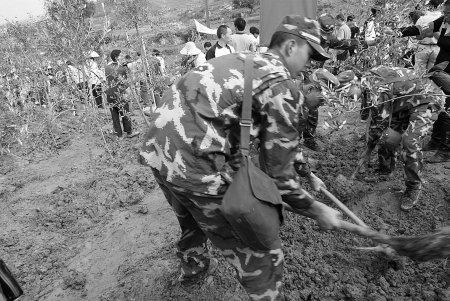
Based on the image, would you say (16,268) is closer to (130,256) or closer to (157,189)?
(130,256)

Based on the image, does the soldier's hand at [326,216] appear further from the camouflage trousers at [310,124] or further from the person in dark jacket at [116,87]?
the person in dark jacket at [116,87]

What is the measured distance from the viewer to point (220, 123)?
61.9 inches

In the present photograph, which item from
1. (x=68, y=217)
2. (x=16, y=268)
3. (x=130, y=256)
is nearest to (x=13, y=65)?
(x=68, y=217)

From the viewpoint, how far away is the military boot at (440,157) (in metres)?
3.99

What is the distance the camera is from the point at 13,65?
797cm

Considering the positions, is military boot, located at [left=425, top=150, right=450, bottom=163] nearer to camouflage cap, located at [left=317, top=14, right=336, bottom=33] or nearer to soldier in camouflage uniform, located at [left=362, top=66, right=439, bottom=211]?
soldier in camouflage uniform, located at [left=362, top=66, right=439, bottom=211]

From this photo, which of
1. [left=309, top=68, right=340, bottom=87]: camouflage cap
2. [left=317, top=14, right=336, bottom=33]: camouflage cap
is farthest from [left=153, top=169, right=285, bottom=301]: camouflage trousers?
[left=317, top=14, right=336, bottom=33]: camouflage cap

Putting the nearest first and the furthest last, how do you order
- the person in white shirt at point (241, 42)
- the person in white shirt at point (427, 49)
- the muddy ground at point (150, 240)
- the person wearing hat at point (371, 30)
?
the muddy ground at point (150, 240) < the person wearing hat at point (371, 30) < the person in white shirt at point (427, 49) < the person in white shirt at point (241, 42)

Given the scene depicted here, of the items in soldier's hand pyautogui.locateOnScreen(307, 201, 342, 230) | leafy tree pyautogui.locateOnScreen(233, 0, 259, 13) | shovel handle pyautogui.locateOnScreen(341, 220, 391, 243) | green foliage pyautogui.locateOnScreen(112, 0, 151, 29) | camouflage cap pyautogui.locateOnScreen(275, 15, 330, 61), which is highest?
leafy tree pyautogui.locateOnScreen(233, 0, 259, 13)

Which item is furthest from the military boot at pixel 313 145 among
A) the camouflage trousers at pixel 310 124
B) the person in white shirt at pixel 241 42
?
the person in white shirt at pixel 241 42

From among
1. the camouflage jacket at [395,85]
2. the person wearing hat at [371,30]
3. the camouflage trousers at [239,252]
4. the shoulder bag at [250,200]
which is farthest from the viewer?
the person wearing hat at [371,30]

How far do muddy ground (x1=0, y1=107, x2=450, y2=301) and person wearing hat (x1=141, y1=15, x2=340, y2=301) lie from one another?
888 mm

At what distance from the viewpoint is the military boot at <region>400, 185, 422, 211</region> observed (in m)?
3.15

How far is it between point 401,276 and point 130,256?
2.22m
